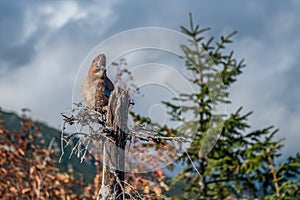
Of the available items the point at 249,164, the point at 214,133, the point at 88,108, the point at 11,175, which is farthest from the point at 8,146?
the point at 88,108

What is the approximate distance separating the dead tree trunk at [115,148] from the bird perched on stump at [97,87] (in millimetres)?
88

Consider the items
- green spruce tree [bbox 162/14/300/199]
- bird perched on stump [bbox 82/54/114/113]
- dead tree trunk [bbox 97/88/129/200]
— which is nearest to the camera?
dead tree trunk [bbox 97/88/129/200]

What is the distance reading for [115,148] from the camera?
124 inches

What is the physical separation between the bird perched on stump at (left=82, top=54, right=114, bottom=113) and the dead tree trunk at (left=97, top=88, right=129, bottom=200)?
9cm

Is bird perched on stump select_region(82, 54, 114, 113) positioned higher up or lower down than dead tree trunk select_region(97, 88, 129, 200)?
higher up

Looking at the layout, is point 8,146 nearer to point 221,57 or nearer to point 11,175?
point 11,175

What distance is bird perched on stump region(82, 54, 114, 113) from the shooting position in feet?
10.6

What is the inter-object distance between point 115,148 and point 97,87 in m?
0.47

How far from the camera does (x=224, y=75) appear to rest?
33.3ft

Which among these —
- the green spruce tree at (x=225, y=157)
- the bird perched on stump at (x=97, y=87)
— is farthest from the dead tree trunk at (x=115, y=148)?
the green spruce tree at (x=225, y=157)

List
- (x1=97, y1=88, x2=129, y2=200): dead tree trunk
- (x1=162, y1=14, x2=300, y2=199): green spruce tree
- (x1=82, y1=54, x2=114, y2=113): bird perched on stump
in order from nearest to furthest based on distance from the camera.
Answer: (x1=97, y1=88, x2=129, y2=200): dead tree trunk, (x1=82, y1=54, x2=114, y2=113): bird perched on stump, (x1=162, y1=14, x2=300, y2=199): green spruce tree

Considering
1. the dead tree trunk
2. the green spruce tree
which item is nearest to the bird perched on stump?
the dead tree trunk

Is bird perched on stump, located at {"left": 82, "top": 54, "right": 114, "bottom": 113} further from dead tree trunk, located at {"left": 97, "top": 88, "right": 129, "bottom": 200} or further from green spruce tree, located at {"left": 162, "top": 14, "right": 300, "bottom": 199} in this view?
green spruce tree, located at {"left": 162, "top": 14, "right": 300, "bottom": 199}

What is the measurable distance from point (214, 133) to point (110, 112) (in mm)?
6059
